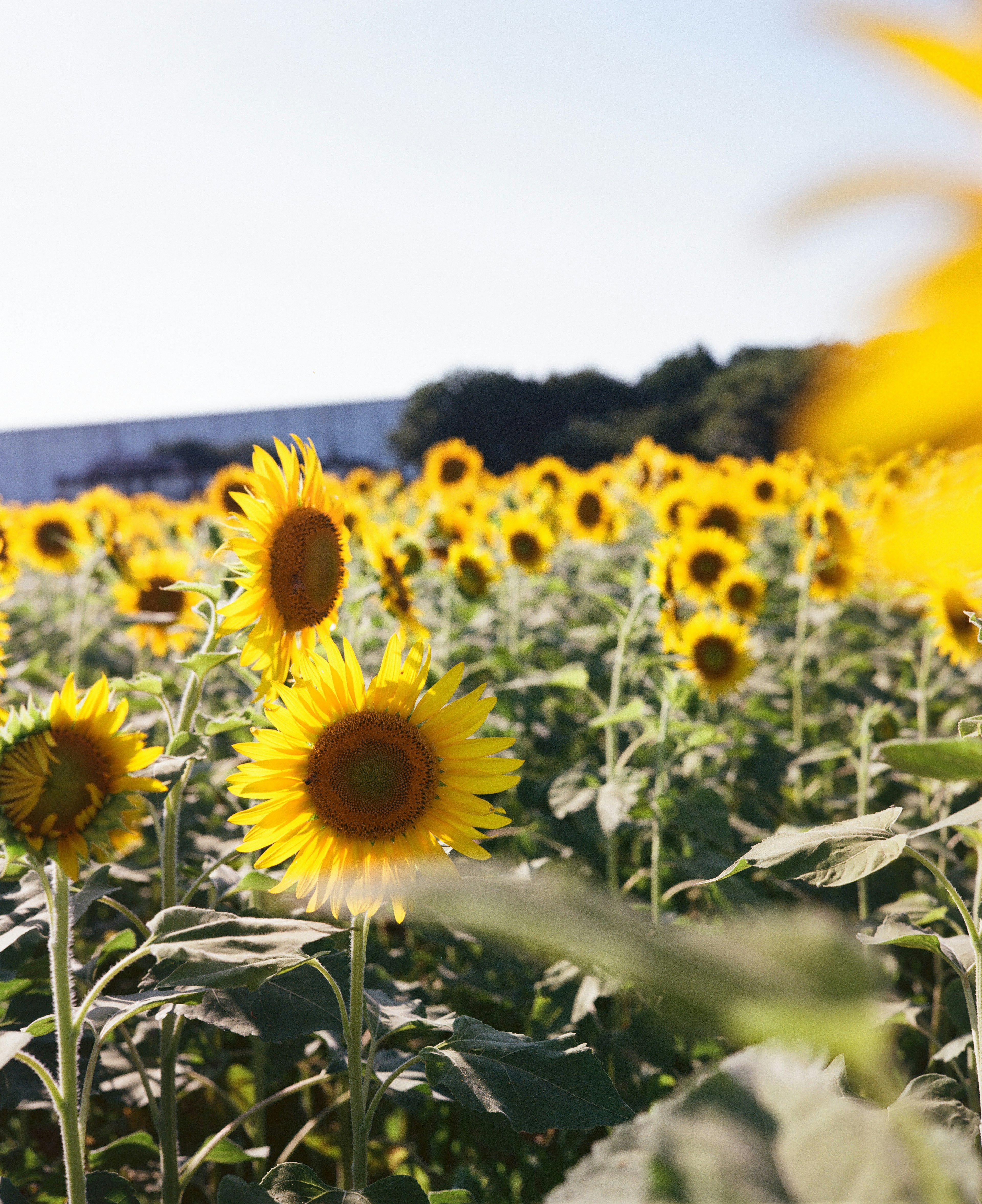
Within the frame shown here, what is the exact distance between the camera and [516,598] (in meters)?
4.73

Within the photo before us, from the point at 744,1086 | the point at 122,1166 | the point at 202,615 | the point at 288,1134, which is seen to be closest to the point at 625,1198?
the point at 744,1086

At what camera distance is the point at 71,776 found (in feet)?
3.79

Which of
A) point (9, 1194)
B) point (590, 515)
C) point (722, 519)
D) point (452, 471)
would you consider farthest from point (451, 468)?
point (9, 1194)

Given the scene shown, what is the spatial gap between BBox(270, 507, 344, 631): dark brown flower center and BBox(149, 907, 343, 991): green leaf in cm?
53

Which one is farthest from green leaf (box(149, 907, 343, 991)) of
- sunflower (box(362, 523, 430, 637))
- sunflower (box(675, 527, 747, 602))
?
sunflower (box(675, 527, 747, 602))

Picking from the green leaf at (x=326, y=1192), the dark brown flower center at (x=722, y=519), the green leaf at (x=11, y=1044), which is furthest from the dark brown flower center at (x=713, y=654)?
the green leaf at (x=11, y=1044)

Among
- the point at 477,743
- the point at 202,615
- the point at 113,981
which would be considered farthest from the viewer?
the point at 113,981

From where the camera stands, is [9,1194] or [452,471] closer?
[9,1194]

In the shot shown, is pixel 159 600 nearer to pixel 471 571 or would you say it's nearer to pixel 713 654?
pixel 471 571

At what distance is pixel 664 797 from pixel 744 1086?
1.99 m

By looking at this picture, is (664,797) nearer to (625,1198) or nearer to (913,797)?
(913,797)

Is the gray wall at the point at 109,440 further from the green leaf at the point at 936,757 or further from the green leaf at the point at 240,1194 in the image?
the green leaf at the point at 936,757

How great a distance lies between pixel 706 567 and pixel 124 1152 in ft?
10.5

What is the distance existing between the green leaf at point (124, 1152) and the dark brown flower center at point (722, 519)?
3.96 metres
